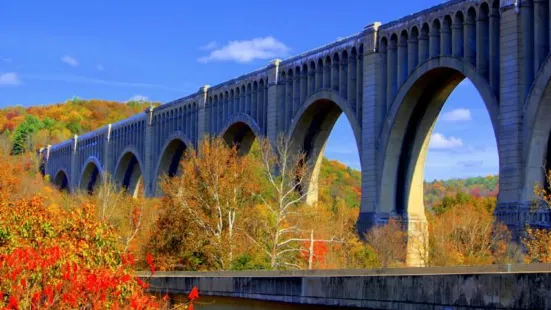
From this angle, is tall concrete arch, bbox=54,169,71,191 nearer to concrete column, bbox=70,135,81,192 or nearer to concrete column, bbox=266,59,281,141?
concrete column, bbox=70,135,81,192

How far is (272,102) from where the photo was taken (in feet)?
197

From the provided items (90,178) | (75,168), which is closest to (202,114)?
(90,178)

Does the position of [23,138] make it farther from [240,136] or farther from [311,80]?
[311,80]

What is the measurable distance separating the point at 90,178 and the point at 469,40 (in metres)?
78.4

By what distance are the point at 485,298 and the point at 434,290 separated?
4.04 feet

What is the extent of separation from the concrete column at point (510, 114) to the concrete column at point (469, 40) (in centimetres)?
267

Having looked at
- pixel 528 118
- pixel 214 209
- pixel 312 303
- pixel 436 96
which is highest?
pixel 436 96

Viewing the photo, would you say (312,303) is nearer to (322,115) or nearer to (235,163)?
(235,163)

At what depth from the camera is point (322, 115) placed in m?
58.1

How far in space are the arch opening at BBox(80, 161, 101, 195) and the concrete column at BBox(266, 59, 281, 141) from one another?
5212cm

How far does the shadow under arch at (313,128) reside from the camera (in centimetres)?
5619

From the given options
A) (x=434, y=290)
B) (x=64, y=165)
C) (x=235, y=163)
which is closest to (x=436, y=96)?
(x=235, y=163)

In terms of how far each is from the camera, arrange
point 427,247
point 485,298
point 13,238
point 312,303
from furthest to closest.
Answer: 1. point 427,247
2. point 13,238
3. point 312,303
4. point 485,298

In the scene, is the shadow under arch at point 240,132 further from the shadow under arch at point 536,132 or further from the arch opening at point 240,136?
the shadow under arch at point 536,132
